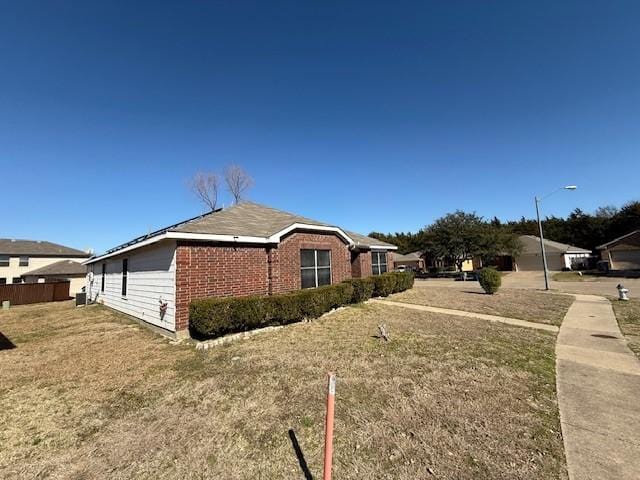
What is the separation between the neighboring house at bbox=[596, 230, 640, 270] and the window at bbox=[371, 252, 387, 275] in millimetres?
35749

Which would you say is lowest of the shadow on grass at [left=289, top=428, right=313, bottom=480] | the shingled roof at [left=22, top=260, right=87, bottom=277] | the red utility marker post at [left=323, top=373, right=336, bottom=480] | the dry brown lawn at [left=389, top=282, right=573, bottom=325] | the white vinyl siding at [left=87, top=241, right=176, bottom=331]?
the shadow on grass at [left=289, top=428, right=313, bottom=480]

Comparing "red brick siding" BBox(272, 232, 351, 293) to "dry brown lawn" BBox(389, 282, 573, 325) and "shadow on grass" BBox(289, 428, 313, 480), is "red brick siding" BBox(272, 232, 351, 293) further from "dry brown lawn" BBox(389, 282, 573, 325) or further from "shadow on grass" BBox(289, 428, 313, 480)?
"shadow on grass" BBox(289, 428, 313, 480)

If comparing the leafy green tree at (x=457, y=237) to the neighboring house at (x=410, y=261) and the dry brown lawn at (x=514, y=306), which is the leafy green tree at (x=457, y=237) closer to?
the neighboring house at (x=410, y=261)

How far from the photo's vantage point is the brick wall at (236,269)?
8.56 metres

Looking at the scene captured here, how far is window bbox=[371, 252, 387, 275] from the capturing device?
739 inches

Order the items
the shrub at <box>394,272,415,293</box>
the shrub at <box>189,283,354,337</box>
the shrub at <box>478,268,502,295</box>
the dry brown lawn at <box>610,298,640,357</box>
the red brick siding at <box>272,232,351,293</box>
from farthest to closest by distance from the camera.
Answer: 1. the shrub at <box>394,272,415,293</box>
2. the shrub at <box>478,268,502,295</box>
3. the red brick siding at <box>272,232,351,293</box>
4. the shrub at <box>189,283,354,337</box>
5. the dry brown lawn at <box>610,298,640,357</box>

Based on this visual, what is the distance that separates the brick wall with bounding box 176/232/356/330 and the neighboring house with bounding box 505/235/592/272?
4515 centimetres

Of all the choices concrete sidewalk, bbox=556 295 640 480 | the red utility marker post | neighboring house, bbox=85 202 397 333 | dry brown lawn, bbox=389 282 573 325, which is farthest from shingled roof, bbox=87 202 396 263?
concrete sidewalk, bbox=556 295 640 480

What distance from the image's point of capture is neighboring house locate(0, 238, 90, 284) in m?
34.8

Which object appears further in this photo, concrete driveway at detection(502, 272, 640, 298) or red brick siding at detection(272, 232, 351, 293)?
concrete driveway at detection(502, 272, 640, 298)

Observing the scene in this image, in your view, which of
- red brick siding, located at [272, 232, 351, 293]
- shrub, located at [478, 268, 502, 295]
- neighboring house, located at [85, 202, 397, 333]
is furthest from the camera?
shrub, located at [478, 268, 502, 295]

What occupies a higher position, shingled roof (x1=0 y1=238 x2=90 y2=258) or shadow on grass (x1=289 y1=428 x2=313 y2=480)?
shingled roof (x1=0 y1=238 x2=90 y2=258)

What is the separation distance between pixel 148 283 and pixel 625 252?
49655 millimetres

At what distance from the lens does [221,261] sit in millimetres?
9531
